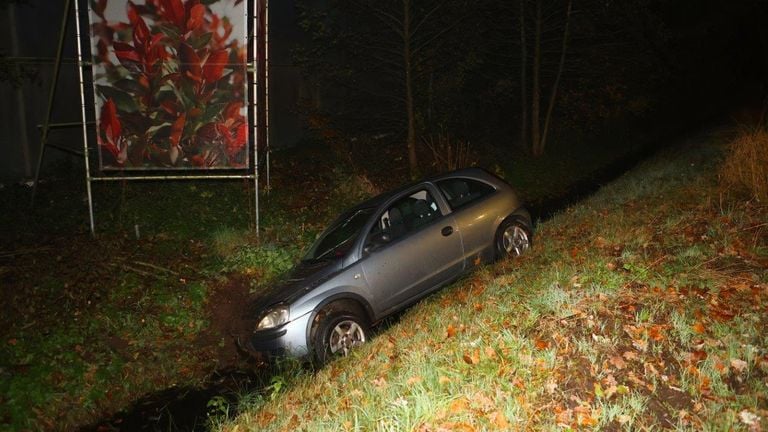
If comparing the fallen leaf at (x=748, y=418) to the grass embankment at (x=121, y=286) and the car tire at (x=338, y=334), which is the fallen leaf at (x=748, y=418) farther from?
the grass embankment at (x=121, y=286)

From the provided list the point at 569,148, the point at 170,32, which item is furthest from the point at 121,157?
the point at 569,148

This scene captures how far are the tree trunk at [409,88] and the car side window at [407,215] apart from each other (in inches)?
265

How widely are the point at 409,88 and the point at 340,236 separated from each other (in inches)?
283

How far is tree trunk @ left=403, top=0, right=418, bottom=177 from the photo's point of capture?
1290 cm

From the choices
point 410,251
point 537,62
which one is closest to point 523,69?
point 537,62

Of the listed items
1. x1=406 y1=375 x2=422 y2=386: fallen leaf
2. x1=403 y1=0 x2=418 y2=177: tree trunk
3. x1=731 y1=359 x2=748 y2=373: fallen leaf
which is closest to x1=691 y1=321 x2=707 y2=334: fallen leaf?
x1=731 y1=359 x2=748 y2=373: fallen leaf

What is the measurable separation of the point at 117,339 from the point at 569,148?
54.0 feet

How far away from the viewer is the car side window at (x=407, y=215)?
686cm

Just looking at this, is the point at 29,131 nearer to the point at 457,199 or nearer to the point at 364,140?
the point at 364,140

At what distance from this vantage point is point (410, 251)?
6797 mm

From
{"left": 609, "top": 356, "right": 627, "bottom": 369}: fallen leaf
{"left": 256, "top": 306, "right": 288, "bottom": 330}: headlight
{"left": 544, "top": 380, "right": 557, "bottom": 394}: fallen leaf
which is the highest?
{"left": 609, "top": 356, "right": 627, "bottom": 369}: fallen leaf

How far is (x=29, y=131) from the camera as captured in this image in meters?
11.9

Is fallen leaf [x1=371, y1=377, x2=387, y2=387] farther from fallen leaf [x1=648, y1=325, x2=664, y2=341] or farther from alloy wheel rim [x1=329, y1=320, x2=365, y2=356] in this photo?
fallen leaf [x1=648, y1=325, x2=664, y2=341]

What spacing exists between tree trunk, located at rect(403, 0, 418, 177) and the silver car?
583 cm
